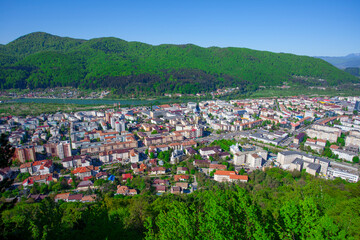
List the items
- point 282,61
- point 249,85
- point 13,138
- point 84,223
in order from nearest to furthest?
point 84,223, point 13,138, point 249,85, point 282,61

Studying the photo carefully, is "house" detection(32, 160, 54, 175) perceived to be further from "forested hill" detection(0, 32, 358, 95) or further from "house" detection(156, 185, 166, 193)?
"forested hill" detection(0, 32, 358, 95)

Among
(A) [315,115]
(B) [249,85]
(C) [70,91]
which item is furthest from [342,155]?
(C) [70,91]

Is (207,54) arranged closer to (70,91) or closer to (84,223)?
(70,91)

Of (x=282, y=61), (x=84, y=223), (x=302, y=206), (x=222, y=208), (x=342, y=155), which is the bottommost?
(x=342, y=155)

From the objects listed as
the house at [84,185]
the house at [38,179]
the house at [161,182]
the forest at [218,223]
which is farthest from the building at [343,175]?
the house at [38,179]

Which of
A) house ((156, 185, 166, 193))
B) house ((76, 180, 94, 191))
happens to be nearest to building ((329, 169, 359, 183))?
house ((156, 185, 166, 193))

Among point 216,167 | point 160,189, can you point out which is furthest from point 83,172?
point 216,167

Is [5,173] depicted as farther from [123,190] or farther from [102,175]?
[123,190]
